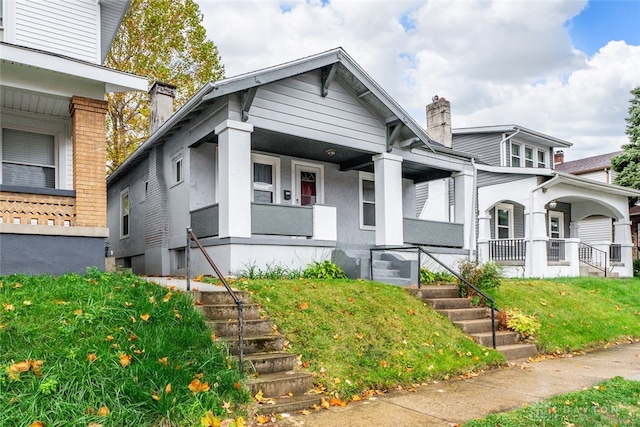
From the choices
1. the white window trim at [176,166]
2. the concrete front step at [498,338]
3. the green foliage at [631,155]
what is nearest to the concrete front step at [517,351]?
the concrete front step at [498,338]

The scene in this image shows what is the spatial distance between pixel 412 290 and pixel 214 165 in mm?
6030

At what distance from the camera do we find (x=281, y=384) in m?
5.61

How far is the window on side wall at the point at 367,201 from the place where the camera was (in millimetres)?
15312

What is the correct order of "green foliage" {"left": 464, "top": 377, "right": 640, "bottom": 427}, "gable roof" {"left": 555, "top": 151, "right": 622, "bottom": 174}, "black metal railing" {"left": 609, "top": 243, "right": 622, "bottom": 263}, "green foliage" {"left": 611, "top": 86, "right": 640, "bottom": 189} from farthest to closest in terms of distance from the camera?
"gable roof" {"left": 555, "top": 151, "right": 622, "bottom": 174} → "green foliage" {"left": 611, "top": 86, "right": 640, "bottom": 189} → "black metal railing" {"left": 609, "top": 243, "right": 622, "bottom": 263} → "green foliage" {"left": 464, "top": 377, "right": 640, "bottom": 427}

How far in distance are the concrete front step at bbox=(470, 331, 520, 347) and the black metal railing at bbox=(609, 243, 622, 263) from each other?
14641 millimetres

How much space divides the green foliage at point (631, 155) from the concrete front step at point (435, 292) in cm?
2012

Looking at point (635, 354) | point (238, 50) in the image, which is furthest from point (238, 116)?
point (238, 50)

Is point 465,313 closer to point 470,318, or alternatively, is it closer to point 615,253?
point 470,318

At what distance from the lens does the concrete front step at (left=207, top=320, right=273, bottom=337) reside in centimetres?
641

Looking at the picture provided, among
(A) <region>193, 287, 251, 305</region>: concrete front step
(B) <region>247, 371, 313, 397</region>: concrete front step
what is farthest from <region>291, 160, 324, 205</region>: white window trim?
(B) <region>247, 371, 313, 397</region>: concrete front step

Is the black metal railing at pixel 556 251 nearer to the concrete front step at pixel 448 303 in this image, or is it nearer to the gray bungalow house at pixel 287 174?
the gray bungalow house at pixel 287 174

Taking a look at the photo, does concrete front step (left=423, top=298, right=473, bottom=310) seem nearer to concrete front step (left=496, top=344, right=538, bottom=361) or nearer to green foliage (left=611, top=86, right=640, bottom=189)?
concrete front step (left=496, top=344, right=538, bottom=361)

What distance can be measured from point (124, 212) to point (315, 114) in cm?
947

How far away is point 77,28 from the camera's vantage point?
10141 mm
